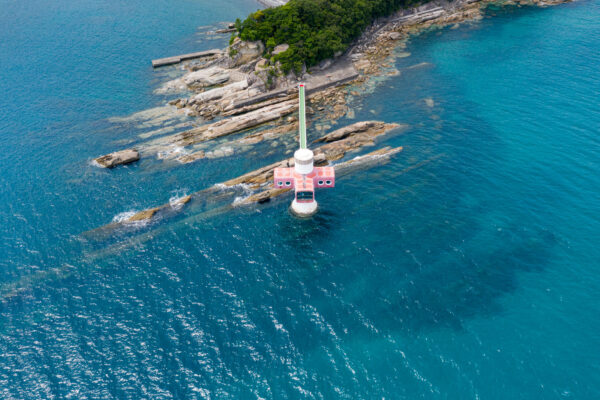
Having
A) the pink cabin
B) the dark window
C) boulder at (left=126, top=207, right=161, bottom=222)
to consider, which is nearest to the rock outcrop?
the pink cabin

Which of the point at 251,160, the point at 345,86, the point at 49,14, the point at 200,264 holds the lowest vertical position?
the point at 200,264

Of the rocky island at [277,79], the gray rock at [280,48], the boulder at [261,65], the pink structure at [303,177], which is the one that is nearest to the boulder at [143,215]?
the rocky island at [277,79]

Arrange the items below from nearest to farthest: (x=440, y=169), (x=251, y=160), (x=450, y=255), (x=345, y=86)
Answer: (x=450, y=255)
(x=440, y=169)
(x=251, y=160)
(x=345, y=86)

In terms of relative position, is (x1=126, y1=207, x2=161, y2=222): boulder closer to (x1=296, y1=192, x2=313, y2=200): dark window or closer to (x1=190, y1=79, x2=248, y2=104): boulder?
(x1=296, y1=192, x2=313, y2=200): dark window

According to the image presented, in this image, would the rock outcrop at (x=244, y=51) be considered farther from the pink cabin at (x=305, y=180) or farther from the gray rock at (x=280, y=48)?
the pink cabin at (x=305, y=180)

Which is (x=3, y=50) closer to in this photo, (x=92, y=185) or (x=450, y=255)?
(x=92, y=185)

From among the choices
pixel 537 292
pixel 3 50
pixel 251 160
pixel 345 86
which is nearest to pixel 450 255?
pixel 537 292
